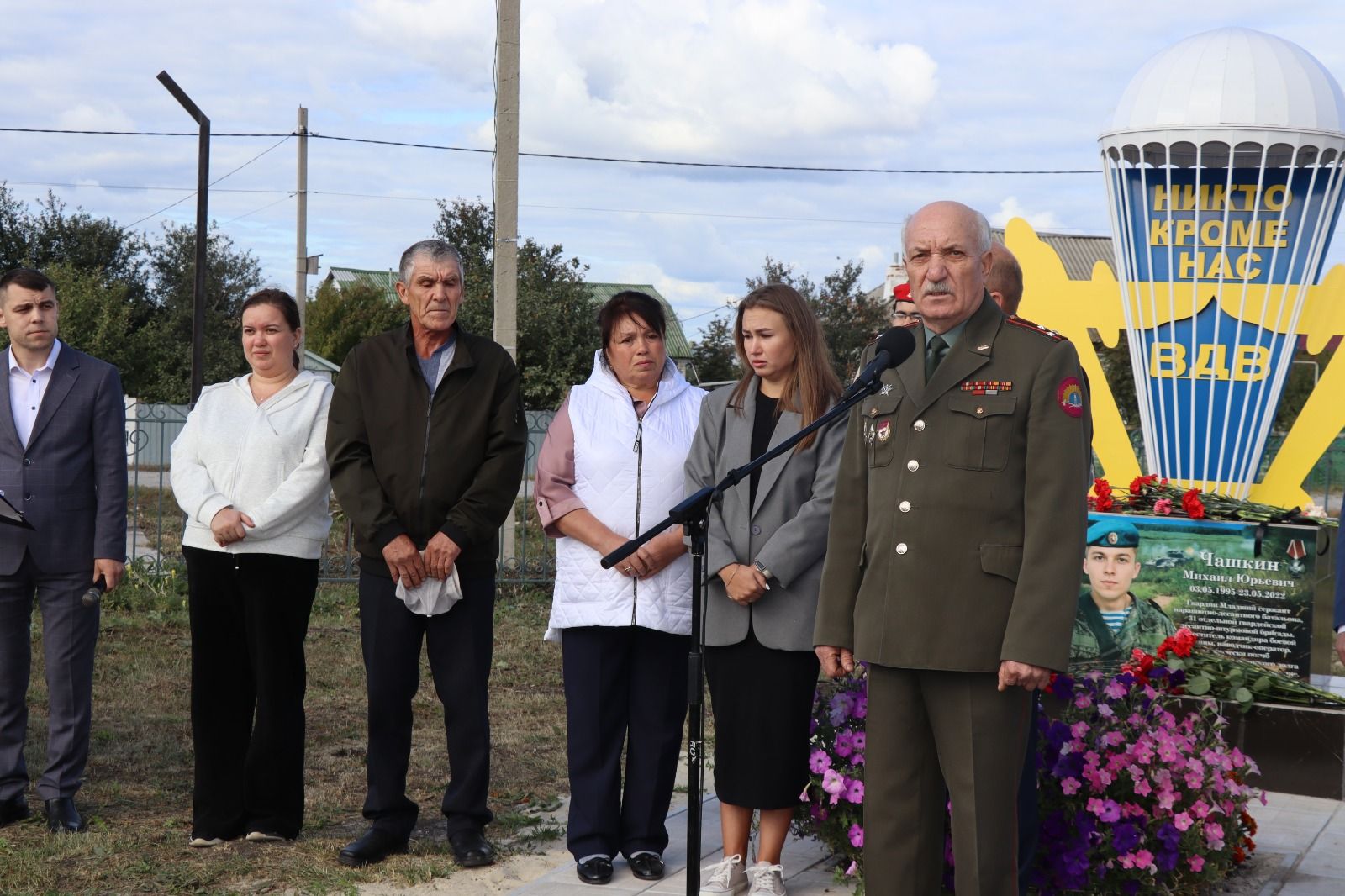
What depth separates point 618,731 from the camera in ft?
16.1

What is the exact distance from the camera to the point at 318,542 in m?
5.06

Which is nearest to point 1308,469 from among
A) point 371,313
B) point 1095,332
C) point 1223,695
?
point 1095,332

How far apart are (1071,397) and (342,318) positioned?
40468mm

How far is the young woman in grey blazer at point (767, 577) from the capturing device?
436 cm

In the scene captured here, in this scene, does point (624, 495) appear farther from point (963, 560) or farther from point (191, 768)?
point (191, 768)

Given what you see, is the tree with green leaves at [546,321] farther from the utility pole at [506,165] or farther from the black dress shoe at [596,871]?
→ the black dress shoe at [596,871]

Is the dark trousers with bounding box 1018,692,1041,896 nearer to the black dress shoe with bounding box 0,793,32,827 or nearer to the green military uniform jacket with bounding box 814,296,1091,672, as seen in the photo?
the green military uniform jacket with bounding box 814,296,1091,672

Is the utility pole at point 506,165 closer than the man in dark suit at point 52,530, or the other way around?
the man in dark suit at point 52,530

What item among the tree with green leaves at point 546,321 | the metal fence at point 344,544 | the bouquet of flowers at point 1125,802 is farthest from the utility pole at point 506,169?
the tree with green leaves at point 546,321

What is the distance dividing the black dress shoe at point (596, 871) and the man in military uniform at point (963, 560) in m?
1.52

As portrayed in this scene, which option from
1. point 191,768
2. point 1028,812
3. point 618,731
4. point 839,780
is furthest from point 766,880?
point 191,768

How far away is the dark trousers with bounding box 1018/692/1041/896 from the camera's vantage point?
390 centimetres

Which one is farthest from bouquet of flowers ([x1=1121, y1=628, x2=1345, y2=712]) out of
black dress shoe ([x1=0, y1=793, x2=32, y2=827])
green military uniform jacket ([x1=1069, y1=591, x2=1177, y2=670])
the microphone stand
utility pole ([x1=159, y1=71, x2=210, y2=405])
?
utility pole ([x1=159, y1=71, x2=210, y2=405])

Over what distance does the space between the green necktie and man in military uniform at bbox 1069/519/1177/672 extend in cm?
348
